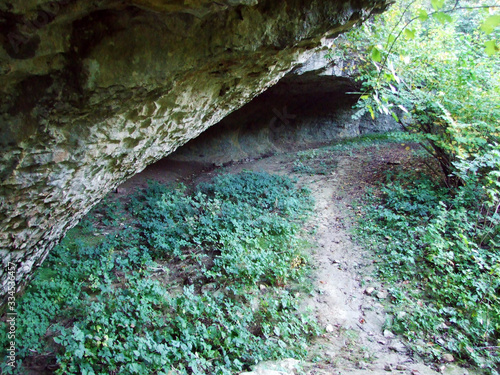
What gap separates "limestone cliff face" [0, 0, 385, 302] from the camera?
1885 mm

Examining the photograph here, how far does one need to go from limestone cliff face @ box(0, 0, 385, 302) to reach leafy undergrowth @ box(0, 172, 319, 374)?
2.30 feet

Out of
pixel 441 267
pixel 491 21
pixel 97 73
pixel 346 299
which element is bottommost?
pixel 346 299

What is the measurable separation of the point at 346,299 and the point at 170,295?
7.77ft

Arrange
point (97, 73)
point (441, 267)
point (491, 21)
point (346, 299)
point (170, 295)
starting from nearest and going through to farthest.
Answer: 1. point (491, 21)
2. point (97, 73)
3. point (170, 295)
4. point (346, 299)
5. point (441, 267)

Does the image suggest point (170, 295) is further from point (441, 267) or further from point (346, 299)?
point (441, 267)

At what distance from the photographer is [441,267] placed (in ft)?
15.0

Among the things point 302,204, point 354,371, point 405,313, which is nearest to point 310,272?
point 405,313

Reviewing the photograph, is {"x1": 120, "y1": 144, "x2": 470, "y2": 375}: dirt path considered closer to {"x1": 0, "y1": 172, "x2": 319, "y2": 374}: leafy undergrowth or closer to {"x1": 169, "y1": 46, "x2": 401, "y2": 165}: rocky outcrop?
{"x1": 0, "y1": 172, "x2": 319, "y2": 374}: leafy undergrowth

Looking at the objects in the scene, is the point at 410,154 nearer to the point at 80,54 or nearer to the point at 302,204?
the point at 302,204

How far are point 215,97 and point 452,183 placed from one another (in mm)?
5357

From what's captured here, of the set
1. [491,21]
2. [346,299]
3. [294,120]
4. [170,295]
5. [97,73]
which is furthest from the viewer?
[294,120]

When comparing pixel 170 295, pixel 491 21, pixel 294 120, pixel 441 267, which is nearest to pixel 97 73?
pixel 491 21

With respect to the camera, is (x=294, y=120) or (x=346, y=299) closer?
(x=346, y=299)

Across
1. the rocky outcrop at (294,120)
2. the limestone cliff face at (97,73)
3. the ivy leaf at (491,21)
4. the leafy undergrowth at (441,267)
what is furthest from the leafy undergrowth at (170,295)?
→ the rocky outcrop at (294,120)
